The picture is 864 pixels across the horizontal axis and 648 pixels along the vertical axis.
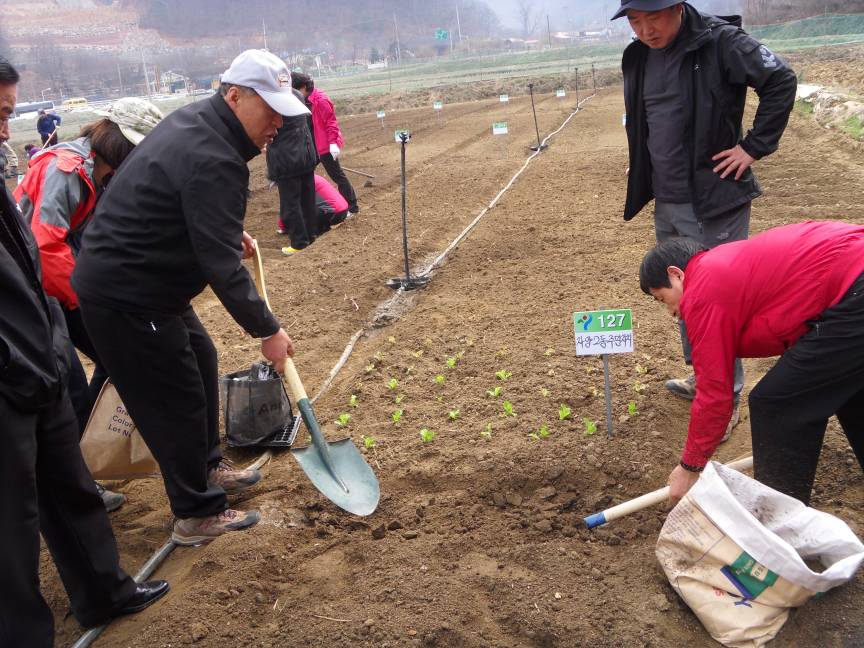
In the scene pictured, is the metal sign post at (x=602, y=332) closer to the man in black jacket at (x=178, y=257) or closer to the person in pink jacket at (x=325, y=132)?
the man in black jacket at (x=178, y=257)

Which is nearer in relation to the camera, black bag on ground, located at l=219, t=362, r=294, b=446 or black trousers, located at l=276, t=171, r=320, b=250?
black bag on ground, located at l=219, t=362, r=294, b=446

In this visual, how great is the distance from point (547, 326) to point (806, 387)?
3.01m

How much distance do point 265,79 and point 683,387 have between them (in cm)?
283

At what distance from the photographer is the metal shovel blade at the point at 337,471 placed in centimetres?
317

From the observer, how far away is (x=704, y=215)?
147 inches

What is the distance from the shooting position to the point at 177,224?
2.81 meters

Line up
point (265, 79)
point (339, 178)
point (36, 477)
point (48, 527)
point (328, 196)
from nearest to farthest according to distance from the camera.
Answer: point (36, 477) < point (48, 527) < point (265, 79) < point (328, 196) < point (339, 178)

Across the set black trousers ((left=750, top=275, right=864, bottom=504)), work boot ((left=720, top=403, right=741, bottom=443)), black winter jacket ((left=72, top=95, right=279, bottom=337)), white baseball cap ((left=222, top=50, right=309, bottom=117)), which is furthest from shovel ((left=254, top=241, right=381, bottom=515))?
work boot ((left=720, top=403, right=741, bottom=443))

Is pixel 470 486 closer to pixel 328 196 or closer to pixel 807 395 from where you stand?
pixel 807 395

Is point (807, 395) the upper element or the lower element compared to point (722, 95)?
lower

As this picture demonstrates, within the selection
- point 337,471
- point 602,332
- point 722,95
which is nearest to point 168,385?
point 337,471

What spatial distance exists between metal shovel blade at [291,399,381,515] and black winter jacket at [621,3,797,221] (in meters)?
2.15

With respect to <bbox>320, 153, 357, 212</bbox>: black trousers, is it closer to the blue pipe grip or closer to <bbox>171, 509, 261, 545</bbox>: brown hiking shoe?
<bbox>171, 509, 261, 545</bbox>: brown hiking shoe

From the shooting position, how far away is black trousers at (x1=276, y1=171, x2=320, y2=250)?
8.52 m
